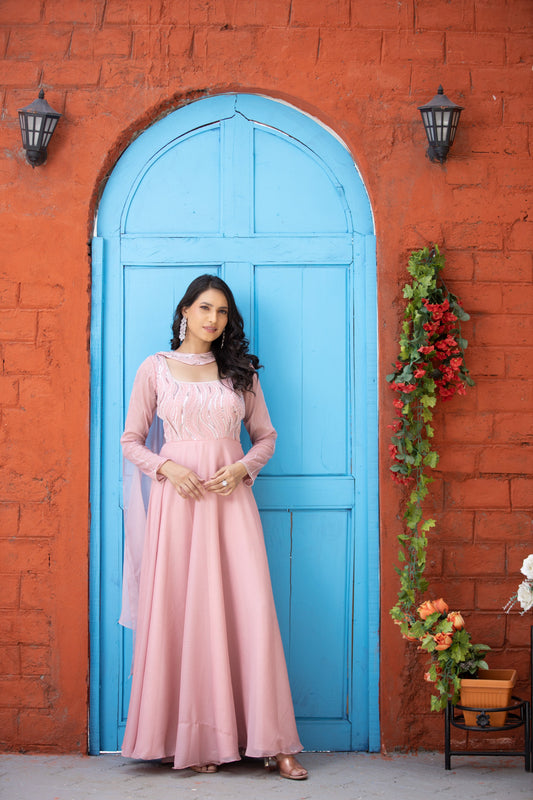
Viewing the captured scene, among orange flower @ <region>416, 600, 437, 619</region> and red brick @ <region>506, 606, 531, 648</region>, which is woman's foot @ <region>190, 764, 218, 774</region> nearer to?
orange flower @ <region>416, 600, 437, 619</region>

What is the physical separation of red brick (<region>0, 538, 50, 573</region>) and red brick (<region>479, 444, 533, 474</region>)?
6.42 feet

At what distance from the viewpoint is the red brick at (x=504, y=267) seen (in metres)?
3.50

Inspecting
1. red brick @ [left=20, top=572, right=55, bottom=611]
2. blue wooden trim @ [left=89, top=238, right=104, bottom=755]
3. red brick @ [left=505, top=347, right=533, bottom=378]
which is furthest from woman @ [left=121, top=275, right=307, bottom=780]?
red brick @ [left=505, top=347, right=533, bottom=378]

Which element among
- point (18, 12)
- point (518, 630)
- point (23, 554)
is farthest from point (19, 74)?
point (518, 630)

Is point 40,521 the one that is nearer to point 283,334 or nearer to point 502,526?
point 283,334

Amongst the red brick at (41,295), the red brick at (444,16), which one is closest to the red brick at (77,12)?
the red brick at (41,295)

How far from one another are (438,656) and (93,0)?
3227 millimetres

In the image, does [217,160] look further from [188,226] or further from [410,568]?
[410,568]

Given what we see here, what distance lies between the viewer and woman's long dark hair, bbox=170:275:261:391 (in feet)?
10.8

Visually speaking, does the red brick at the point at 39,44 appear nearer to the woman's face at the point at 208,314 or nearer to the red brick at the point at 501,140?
the woman's face at the point at 208,314

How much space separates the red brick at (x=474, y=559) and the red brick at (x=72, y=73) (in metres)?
2.63

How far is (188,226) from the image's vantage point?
3.59 metres

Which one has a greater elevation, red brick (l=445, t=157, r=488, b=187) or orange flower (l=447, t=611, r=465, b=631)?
red brick (l=445, t=157, r=488, b=187)

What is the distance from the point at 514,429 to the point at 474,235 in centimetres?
88
